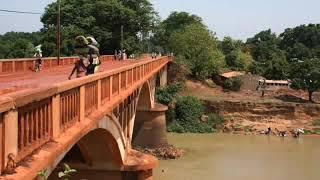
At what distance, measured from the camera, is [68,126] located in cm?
880

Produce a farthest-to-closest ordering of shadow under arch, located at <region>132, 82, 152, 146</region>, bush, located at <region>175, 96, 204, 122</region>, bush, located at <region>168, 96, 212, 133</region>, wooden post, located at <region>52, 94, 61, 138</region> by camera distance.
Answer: bush, located at <region>175, 96, 204, 122</region>, bush, located at <region>168, 96, 212, 133</region>, shadow under arch, located at <region>132, 82, 152, 146</region>, wooden post, located at <region>52, 94, 61, 138</region>

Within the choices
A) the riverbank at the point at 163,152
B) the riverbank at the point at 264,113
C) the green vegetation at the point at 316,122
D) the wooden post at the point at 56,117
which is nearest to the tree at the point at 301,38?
the riverbank at the point at 264,113

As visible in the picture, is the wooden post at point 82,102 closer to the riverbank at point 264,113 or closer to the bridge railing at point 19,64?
the bridge railing at point 19,64

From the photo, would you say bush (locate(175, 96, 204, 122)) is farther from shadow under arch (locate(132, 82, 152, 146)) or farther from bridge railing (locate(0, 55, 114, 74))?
bridge railing (locate(0, 55, 114, 74))

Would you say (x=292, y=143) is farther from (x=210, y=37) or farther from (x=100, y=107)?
(x=100, y=107)

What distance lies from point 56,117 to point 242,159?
1468 inches

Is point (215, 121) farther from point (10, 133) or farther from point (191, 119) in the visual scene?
point (10, 133)

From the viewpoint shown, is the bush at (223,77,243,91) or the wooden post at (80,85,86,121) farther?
the bush at (223,77,243,91)

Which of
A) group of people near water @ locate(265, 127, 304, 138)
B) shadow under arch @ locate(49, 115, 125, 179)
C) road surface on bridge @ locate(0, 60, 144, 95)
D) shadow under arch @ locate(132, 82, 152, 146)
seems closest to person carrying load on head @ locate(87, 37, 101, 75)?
road surface on bridge @ locate(0, 60, 144, 95)

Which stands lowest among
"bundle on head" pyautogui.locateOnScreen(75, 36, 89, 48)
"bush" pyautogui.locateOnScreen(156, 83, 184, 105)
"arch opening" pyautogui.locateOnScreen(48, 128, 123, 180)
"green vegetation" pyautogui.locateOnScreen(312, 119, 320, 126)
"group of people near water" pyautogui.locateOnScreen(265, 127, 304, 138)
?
"group of people near water" pyautogui.locateOnScreen(265, 127, 304, 138)

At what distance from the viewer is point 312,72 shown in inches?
2598

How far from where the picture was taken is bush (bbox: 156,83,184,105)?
5966cm

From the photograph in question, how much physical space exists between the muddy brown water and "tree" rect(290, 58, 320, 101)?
11.3 metres

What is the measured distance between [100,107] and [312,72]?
57.2m
